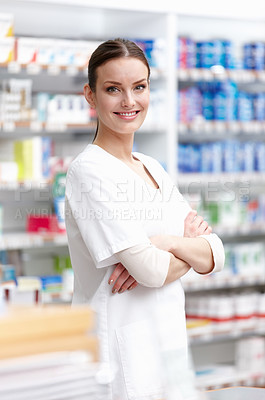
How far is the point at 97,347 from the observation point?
1.00 m

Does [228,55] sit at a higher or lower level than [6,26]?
lower

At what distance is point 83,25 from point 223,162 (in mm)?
1398

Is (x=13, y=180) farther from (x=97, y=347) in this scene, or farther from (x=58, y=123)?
(x=97, y=347)

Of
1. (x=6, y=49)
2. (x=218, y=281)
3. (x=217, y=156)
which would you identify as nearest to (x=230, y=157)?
(x=217, y=156)

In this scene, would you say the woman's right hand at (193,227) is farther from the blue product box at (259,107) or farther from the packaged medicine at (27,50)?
the blue product box at (259,107)

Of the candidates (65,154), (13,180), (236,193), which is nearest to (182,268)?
(13,180)

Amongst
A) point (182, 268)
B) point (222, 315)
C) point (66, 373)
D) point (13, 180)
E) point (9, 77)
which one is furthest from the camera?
point (222, 315)

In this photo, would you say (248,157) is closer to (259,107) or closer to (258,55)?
(259,107)

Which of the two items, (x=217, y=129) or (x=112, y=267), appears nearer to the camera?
(x=112, y=267)

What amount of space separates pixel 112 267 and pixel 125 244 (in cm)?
14

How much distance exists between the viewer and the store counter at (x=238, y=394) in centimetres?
167

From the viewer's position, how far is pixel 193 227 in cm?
204

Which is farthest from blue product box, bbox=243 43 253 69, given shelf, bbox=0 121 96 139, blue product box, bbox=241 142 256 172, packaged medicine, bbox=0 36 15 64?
packaged medicine, bbox=0 36 15 64

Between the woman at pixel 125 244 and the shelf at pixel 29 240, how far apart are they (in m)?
2.13
